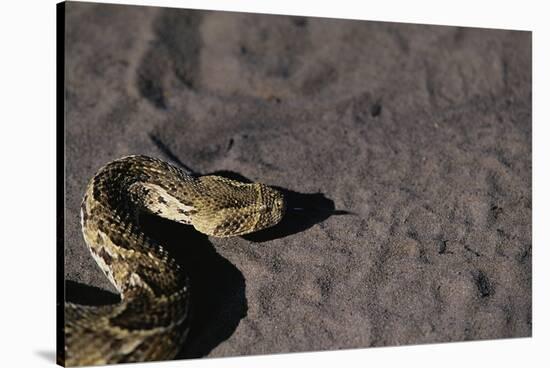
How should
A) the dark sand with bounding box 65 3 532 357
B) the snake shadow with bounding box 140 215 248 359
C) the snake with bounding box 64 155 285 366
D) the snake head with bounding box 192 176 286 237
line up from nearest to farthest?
1. the snake with bounding box 64 155 285 366
2. the snake shadow with bounding box 140 215 248 359
3. the dark sand with bounding box 65 3 532 357
4. the snake head with bounding box 192 176 286 237

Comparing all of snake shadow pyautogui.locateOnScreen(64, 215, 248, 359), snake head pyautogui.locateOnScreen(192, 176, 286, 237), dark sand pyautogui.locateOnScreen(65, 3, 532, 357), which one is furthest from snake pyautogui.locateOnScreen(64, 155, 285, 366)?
dark sand pyautogui.locateOnScreen(65, 3, 532, 357)

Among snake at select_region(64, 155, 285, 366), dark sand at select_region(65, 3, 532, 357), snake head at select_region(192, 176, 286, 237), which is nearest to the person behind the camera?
snake at select_region(64, 155, 285, 366)

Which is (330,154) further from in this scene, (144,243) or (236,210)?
(144,243)

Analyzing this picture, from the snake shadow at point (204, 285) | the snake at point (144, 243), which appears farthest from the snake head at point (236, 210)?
the snake shadow at point (204, 285)

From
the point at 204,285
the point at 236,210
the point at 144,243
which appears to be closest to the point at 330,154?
the point at 236,210

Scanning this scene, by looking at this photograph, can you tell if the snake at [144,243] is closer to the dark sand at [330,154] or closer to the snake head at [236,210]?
the snake head at [236,210]

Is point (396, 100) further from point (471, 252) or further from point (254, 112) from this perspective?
point (471, 252)

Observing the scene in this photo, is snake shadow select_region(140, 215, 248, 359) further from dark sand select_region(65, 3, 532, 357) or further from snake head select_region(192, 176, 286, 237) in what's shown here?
snake head select_region(192, 176, 286, 237)
